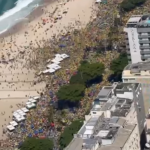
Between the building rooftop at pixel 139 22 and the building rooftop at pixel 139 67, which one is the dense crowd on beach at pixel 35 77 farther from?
the building rooftop at pixel 139 67

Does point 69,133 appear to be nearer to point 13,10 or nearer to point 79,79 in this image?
point 79,79

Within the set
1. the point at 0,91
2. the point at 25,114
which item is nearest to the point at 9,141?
the point at 25,114

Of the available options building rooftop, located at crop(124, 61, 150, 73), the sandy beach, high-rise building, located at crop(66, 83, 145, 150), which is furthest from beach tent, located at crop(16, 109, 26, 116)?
building rooftop, located at crop(124, 61, 150, 73)

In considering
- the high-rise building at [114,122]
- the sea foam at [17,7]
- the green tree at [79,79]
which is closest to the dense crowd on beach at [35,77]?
the green tree at [79,79]

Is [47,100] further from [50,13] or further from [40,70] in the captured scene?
[50,13]

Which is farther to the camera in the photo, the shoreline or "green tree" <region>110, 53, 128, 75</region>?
the shoreline

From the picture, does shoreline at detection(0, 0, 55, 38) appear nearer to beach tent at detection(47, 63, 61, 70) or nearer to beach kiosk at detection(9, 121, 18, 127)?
beach tent at detection(47, 63, 61, 70)

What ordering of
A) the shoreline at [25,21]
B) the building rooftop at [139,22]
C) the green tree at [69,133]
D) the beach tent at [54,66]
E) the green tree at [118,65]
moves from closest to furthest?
the green tree at [69,133] < the building rooftop at [139,22] < the green tree at [118,65] < the beach tent at [54,66] < the shoreline at [25,21]
